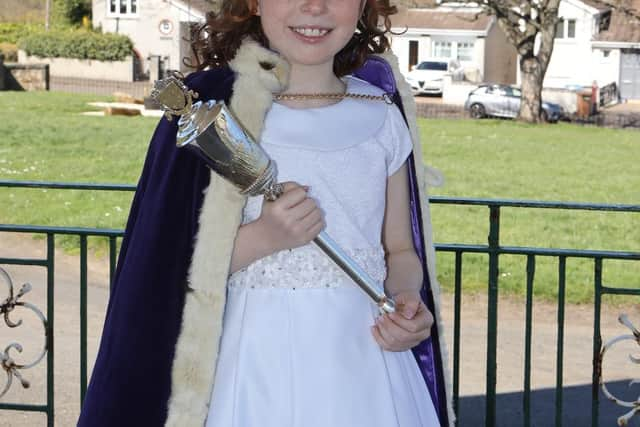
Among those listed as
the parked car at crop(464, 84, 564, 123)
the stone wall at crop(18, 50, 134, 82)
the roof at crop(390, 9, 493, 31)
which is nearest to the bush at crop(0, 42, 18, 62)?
the stone wall at crop(18, 50, 134, 82)

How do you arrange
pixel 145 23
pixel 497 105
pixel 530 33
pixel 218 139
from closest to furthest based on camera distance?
1. pixel 218 139
2. pixel 530 33
3. pixel 497 105
4. pixel 145 23

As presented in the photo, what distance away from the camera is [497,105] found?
117ft

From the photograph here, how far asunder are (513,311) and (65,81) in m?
37.9

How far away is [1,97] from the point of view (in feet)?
111

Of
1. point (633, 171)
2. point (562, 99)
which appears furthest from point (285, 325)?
point (562, 99)

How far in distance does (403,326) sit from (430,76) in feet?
159

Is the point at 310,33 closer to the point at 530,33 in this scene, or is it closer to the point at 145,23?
the point at 530,33

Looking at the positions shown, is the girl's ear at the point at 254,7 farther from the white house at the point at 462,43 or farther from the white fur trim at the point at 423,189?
the white house at the point at 462,43

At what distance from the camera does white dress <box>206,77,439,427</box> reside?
244 cm

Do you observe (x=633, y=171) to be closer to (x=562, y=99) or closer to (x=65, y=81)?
(x=562, y=99)

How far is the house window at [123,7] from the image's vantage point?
5667 centimetres

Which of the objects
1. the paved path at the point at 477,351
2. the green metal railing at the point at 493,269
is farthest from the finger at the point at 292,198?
the paved path at the point at 477,351

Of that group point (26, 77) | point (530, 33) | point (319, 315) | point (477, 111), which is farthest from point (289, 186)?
point (26, 77)

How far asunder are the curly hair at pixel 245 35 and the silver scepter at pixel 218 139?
385mm
